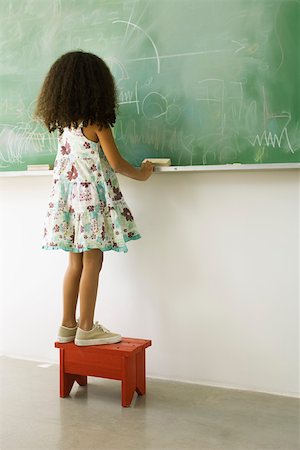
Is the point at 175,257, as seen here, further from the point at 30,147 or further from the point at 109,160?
the point at 30,147

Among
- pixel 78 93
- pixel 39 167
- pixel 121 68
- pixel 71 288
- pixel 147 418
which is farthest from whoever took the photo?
→ pixel 39 167

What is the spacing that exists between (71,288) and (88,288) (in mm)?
139

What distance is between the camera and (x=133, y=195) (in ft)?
9.84

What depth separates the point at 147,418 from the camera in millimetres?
2463

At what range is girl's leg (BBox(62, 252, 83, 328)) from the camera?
9.18 ft

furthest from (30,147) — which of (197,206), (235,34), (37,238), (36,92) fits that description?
(235,34)

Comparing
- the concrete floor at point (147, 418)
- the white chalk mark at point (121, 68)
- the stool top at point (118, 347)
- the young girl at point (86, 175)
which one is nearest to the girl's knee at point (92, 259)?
the young girl at point (86, 175)

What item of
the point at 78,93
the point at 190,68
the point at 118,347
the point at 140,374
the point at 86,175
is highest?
the point at 190,68

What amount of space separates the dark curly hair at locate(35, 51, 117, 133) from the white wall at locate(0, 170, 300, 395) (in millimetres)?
509

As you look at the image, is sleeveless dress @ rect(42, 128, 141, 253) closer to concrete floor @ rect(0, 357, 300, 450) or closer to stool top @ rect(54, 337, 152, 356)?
stool top @ rect(54, 337, 152, 356)

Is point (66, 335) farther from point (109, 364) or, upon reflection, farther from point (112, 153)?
point (112, 153)

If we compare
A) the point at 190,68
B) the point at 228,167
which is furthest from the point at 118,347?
the point at 190,68

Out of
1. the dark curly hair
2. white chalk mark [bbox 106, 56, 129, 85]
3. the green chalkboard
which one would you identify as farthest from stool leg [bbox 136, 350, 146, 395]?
white chalk mark [bbox 106, 56, 129, 85]

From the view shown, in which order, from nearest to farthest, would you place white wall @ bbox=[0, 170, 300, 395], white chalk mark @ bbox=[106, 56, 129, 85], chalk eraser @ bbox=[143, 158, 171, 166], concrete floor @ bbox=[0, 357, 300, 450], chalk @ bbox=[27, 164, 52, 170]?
1. concrete floor @ bbox=[0, 357, 300, 450]
2. white wall @ bbox=[0, 170, 300, 395]
3. chalk eraser @ bbox=[143, 158, 171, 166]
4. white chalk mark @ bbox=[106, 56, 129, 85]
5. chalk @ bbox=[27, 164, 52, 170]
